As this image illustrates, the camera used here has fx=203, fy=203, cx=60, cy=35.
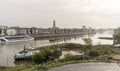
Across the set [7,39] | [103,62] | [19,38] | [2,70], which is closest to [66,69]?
[103,62]

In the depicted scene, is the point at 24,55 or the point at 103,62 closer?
the point at 103,62

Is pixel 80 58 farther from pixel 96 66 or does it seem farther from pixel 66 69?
pixel 66 69

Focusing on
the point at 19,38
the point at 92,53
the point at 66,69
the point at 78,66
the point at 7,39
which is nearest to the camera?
the point at 66,69

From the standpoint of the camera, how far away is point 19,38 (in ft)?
240

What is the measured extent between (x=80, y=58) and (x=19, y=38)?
50.1 metres

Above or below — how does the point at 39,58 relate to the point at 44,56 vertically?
below

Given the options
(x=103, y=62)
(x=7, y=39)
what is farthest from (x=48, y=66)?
(x=7, y=39)

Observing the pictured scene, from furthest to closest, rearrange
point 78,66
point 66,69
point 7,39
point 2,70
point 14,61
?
point 7,39
point 14,61
point 2,70
point 78,66
point 66,69

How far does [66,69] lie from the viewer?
20.3m

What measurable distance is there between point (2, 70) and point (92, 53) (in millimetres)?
12868

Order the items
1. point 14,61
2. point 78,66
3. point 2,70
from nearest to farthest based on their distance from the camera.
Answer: point 78,66 → point 2,70 → point 14,61

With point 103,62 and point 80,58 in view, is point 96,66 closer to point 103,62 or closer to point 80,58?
point 103,62

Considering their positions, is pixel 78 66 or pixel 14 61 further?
pixel 14 61

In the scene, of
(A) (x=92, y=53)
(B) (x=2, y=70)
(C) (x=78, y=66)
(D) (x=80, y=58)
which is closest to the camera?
(C) (x=78, y=66)
